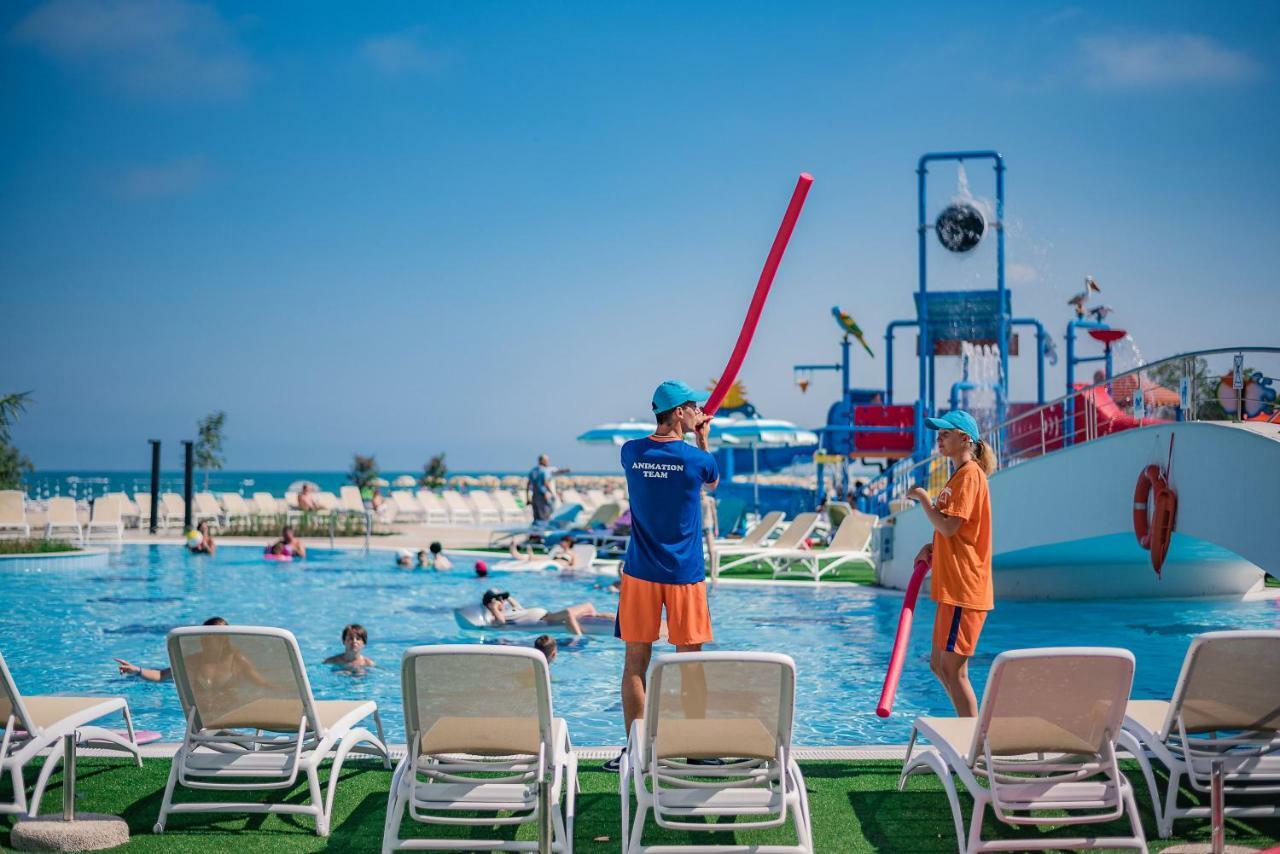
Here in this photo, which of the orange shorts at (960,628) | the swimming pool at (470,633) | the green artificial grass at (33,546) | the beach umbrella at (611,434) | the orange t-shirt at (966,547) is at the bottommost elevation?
the swimming pool at (470,633)

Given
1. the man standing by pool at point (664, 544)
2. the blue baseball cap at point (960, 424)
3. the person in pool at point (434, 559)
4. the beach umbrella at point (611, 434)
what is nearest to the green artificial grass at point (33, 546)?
the person in pool at point (434, 559)

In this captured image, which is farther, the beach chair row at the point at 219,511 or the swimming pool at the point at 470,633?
the beach chair row at the point at 219,511

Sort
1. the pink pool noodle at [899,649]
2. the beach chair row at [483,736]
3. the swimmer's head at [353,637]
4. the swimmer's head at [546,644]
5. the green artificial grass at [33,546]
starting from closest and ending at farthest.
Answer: the beach chair row at [483,736]
the pink pool noodle at [899,649]
the swimmer's head at [546,644]
the swimmer's head at [353,637]
the green artificial grass at [33,546]

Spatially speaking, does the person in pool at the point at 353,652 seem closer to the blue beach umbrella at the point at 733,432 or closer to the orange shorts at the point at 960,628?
the orange shorts at the point at 960,628

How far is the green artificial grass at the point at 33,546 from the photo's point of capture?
1881 centimetres

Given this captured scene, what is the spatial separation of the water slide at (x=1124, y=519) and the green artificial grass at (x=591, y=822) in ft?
11.3

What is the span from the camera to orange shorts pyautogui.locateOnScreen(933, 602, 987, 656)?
4.85m

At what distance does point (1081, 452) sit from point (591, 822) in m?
7.71

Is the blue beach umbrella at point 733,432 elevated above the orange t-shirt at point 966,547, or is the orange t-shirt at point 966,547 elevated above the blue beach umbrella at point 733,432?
the blue beach umbrella at point 733,432

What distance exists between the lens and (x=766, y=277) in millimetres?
5148

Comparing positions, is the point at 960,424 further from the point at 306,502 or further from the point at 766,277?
the point at 306,502

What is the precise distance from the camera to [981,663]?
391 inches

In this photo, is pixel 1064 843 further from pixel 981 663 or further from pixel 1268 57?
pixel 1268 57

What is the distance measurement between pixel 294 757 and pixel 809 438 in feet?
67.0
